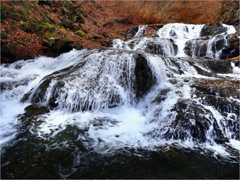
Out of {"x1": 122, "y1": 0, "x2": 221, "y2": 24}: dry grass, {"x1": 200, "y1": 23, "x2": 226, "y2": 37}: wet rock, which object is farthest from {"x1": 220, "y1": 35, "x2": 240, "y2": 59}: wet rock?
{"x1": 122, "y1": 0, "x2": 221, "y2": 24}: dry grass

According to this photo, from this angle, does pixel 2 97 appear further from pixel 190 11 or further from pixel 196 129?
pixel 190 11

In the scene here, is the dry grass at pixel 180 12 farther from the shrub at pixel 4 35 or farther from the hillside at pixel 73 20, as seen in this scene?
the shrub at pixel 4 35

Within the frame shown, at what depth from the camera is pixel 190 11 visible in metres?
22.2

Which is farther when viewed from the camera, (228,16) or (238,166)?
(228,16)

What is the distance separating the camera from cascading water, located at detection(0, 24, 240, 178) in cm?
297

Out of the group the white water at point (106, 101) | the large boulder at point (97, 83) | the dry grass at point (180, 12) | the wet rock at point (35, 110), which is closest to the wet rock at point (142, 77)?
the large boulder at point (97, 83)

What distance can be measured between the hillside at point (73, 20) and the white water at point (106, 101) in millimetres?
1175

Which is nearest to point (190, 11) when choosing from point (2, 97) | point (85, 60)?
point (85, 60)

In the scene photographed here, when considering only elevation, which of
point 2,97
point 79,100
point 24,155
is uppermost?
point 79,100

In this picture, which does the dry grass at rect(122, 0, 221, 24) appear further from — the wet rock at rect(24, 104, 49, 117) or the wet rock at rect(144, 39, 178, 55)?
the wet rock at rect(24, 104, 49, 117)

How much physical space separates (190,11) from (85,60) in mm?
22440

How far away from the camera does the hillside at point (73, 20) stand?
26.9 ft

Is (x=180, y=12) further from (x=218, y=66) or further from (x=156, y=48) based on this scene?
(x=218, y=66)

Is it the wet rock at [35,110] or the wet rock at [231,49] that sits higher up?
the wet rock at [231,49]
